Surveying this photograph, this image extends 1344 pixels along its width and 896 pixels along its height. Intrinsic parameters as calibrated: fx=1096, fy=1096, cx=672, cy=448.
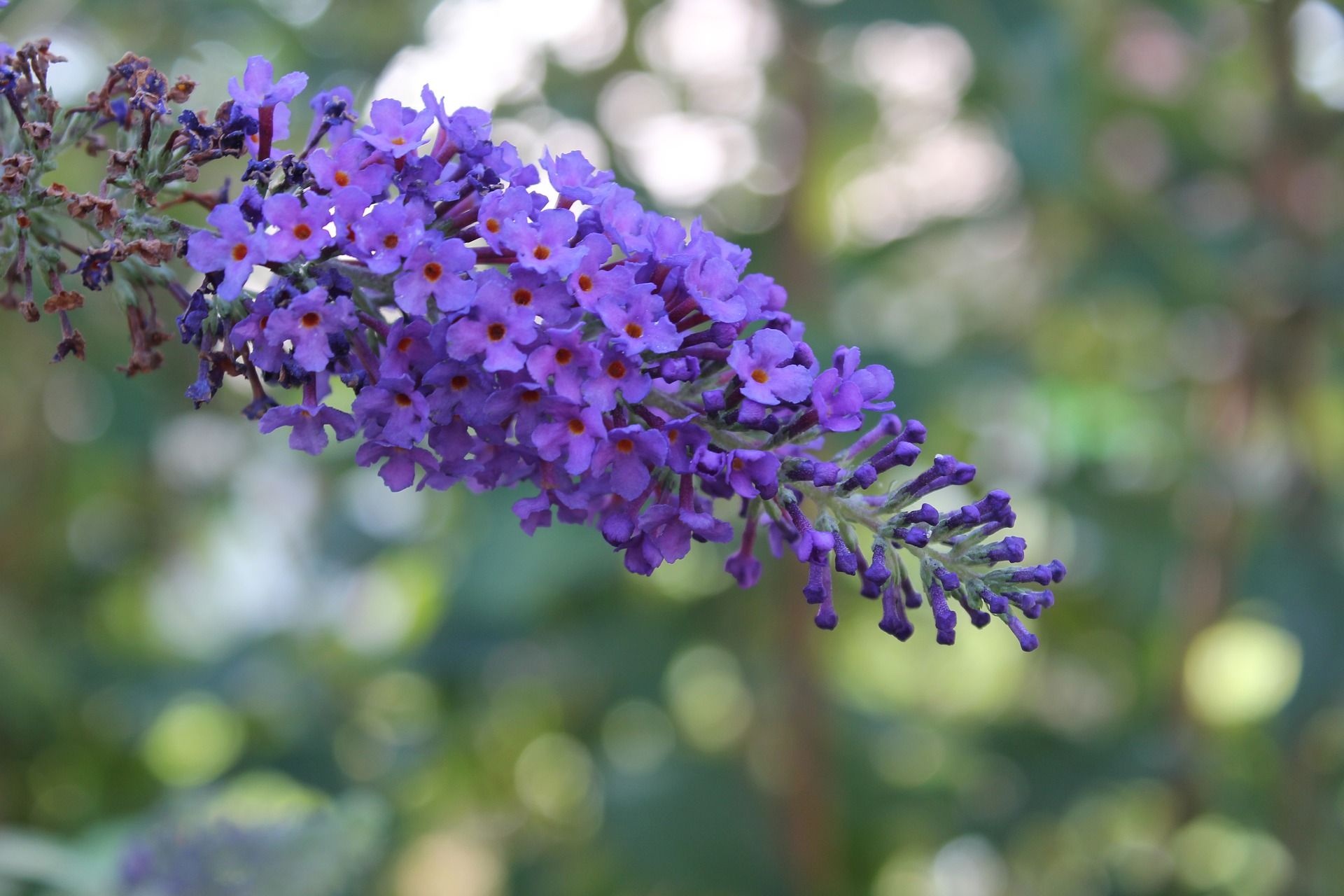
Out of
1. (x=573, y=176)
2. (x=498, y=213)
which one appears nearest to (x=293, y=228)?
(x=498, y=213)

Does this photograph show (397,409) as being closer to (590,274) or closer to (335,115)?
(590,274)

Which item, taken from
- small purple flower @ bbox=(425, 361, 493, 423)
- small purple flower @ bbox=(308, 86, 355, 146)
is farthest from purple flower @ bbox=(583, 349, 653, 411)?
small purple flower @ bbox=(308, 86, 355, 146)

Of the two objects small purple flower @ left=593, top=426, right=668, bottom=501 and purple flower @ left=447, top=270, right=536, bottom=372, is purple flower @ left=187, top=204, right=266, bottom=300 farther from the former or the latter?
small purple flower @ left=593, top=426, right=668, bottom=501

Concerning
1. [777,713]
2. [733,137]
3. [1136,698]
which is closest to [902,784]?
[777,713]

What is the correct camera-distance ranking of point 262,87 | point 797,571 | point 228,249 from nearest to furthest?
point 228,249 → point 262,87 → point 797,571

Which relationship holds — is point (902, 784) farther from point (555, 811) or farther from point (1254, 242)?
point (1254, 242)

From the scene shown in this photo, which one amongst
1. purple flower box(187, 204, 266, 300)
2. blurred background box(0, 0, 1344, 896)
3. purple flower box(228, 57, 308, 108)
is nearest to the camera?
purple flower box(187, 204, 266, 300)
